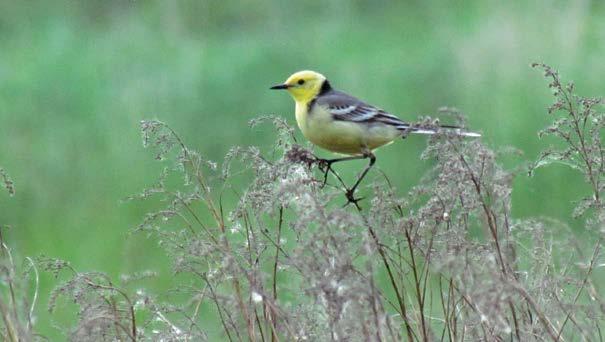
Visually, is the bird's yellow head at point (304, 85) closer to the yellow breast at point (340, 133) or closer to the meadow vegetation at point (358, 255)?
the yellow breast at point (340, 133)

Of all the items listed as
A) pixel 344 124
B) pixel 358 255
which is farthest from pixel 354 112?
pixel 358 255

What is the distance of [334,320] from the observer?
311cm

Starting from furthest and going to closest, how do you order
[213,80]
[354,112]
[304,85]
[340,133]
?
1. [213,80]
2. [304,85]
3. [354,112]
4. [340,133]

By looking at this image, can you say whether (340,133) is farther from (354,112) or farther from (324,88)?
(324,88)

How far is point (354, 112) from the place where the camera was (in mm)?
5484

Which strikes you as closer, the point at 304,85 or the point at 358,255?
the point at 358,255

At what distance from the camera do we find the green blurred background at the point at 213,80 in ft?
31.1

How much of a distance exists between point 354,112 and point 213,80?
730 centimetres

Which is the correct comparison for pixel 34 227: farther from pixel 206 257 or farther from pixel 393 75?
pixel 206 257

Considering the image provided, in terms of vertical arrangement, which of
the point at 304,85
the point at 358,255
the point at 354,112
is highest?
the point at 304,85

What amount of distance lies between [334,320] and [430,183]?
82 centimetres

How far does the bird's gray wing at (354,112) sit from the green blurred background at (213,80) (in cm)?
248

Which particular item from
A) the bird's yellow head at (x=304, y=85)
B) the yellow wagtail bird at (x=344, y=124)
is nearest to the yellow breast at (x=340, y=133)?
the yellow wagtail bird at (x=344, y=124)

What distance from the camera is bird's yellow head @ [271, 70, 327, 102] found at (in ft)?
19.0
